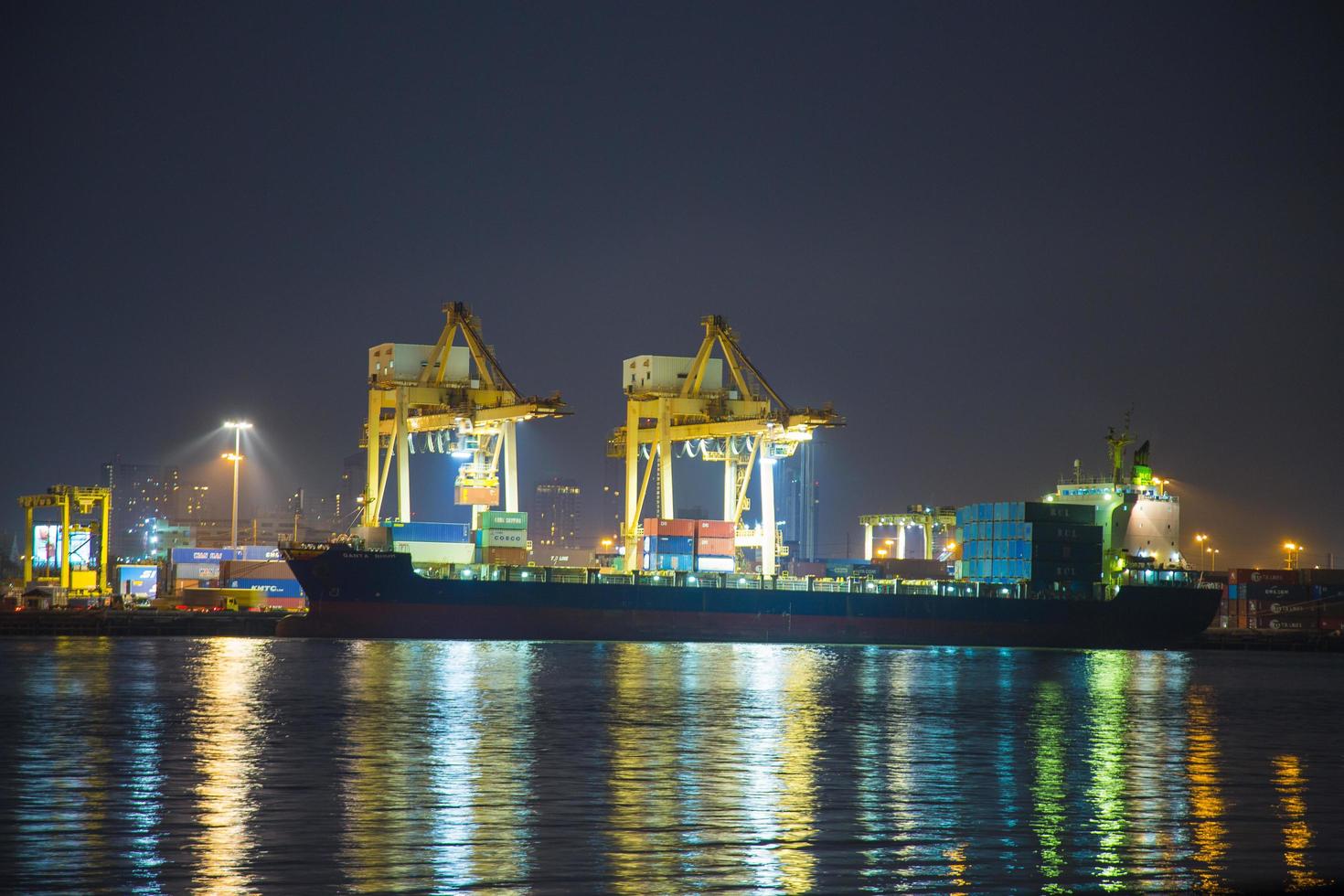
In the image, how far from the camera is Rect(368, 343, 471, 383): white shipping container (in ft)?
222

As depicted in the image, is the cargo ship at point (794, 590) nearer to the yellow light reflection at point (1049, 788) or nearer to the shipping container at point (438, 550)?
the shipping container at point (438, 550)

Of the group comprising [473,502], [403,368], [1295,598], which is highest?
[403,368]

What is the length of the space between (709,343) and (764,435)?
15.9 ft

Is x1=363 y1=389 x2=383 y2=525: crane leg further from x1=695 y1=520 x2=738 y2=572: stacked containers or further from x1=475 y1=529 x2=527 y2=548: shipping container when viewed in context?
x1=695 y1=520 x2=738 y2=572: stacked containers

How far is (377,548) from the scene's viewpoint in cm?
6150

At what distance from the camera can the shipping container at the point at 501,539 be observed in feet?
212

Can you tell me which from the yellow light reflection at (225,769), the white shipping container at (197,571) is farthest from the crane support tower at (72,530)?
the yellow light reflection at (225,769)

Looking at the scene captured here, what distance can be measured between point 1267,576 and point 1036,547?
108 ft

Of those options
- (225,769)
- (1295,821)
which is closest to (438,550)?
(225,769)

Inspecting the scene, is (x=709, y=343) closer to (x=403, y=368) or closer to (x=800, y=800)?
(x=403, y=368)

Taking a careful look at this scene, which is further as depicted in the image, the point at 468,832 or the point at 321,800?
the point at 321,800

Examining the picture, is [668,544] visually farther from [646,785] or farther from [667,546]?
[646,785]

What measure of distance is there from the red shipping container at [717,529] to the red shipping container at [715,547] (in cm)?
20

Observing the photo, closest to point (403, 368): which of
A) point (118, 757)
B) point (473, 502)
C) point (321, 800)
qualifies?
point (473, 502)
